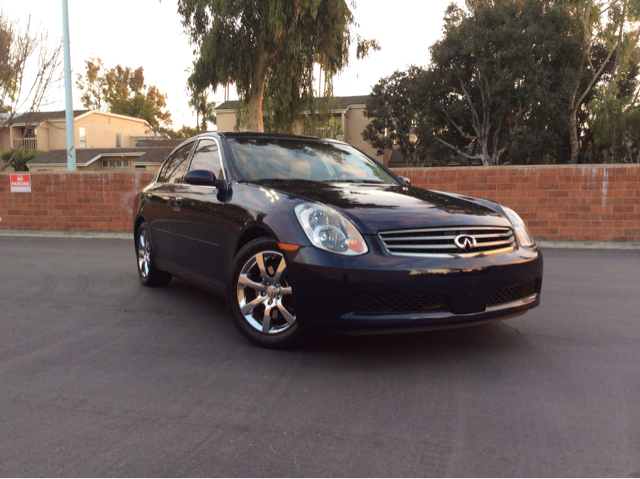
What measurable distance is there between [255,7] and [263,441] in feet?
50.1

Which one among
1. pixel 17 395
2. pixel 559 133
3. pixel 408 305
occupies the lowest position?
pixel 17 395

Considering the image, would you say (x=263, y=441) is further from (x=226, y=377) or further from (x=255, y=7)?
(x=255, y=7)

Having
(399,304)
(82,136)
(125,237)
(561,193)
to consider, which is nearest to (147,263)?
(399,304)

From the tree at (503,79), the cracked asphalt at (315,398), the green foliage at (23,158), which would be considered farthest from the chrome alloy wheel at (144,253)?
the green foliage at (23,158)

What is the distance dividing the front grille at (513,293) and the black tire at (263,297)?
1254 mm

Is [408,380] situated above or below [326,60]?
below

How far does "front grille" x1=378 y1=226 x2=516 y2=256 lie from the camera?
337 cm

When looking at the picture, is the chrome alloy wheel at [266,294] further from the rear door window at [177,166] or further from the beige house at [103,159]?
the beige house at [103,159]

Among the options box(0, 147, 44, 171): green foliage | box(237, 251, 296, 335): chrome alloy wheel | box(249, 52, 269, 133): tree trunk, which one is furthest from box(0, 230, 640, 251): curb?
box(0, 147, 44, 171): green foliage

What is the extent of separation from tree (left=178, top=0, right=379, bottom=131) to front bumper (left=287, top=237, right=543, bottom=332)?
1352 cm

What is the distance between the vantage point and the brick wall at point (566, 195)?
9.93 metres

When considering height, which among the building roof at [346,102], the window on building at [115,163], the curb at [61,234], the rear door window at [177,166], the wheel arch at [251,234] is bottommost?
the curb at [61,234]

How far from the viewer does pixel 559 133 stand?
34.3 metres

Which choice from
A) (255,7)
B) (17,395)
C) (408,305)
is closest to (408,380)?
(408,305)
